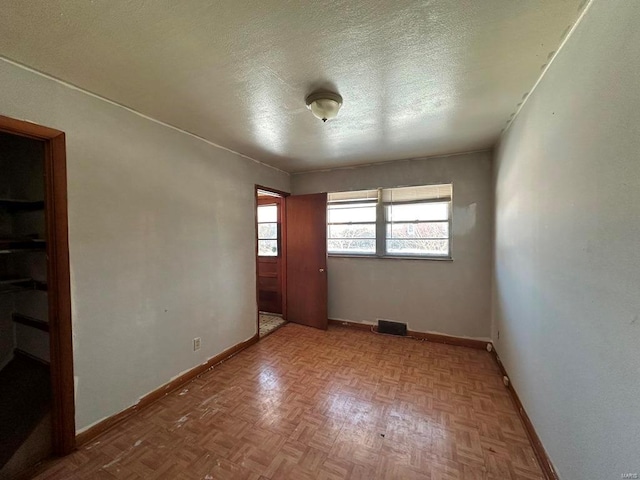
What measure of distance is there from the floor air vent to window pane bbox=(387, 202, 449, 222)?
1.45 meters

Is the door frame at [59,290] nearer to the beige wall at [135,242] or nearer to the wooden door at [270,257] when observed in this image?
the beige wall at [135,242]

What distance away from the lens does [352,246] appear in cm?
394

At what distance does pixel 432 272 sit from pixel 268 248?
2778 millimetres

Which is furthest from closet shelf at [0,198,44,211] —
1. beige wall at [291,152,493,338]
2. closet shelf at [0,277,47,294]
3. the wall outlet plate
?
the wall outlet plate

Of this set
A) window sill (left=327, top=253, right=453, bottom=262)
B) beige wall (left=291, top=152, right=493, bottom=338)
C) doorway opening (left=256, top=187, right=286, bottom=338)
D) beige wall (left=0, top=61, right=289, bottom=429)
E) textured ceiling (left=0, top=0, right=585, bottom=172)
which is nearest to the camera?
textured ceiling (left=0, top=0, right=585, bottom=172)

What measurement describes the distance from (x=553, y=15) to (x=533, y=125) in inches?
29.1

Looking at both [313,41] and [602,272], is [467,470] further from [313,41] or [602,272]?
[313,41]

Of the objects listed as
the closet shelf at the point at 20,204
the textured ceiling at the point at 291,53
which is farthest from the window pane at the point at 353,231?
the closet shelf at the point at 20,204

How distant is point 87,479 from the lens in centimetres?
148

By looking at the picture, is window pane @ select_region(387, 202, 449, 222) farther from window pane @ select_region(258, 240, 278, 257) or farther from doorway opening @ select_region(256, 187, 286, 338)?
window pane @ select_region(258, 240, 278, 257)

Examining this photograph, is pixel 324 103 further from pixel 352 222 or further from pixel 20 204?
pixel 20 204

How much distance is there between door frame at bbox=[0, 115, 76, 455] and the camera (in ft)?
5.23

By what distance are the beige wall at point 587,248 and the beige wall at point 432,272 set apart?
1376mm

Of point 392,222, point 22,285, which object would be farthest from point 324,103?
point 22,285
